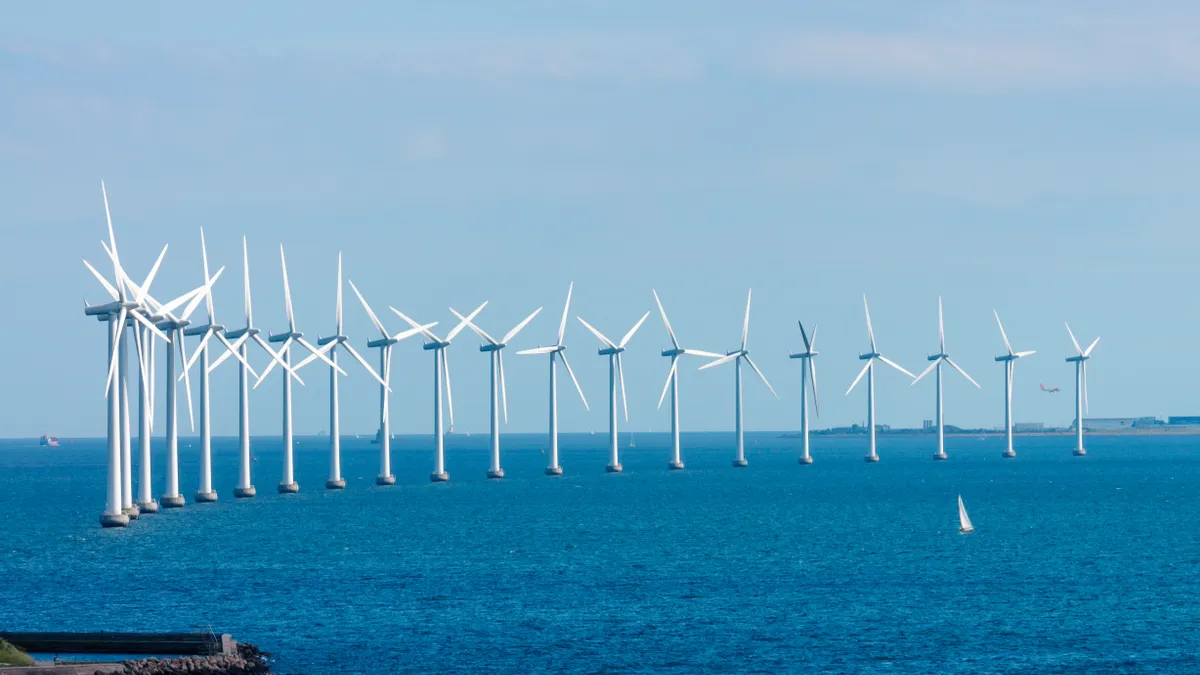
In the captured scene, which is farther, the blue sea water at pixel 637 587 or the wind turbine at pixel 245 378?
the wind turbine at pixel 245 378

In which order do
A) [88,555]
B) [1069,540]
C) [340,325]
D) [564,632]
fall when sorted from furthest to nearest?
[340,325], [1069,540], [88,555], [564,632]

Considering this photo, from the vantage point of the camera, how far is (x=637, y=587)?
9219 centimetres

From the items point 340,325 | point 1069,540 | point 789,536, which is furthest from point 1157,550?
point 340,325

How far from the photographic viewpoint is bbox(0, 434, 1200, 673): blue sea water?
7031cm

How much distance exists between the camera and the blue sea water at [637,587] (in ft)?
231

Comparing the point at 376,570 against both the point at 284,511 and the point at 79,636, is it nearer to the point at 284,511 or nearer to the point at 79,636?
the point at 79,636

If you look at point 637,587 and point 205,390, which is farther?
point 205,390

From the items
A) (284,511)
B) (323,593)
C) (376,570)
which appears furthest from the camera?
(284,511)

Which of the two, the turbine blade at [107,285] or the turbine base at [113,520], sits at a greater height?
the turbine blade at [107,285]

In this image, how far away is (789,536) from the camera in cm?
12619

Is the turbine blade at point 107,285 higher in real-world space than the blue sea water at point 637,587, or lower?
higher

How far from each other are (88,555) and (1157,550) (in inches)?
2801

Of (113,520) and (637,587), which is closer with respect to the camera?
(637,587)

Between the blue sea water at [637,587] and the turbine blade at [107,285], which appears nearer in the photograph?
the blue sea water at [637,587]
